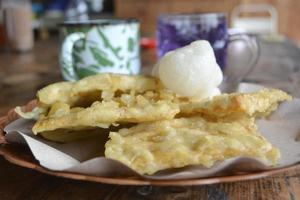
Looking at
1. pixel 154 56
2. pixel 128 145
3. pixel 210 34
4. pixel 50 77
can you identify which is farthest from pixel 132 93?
pixel 154 56

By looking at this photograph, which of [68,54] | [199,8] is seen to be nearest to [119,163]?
[68,54]

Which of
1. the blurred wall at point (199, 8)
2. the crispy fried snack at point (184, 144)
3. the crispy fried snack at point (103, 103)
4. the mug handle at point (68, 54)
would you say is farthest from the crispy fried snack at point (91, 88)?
the blurred wall at point (199, 8)

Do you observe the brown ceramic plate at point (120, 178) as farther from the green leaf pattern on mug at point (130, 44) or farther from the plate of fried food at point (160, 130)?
the green leaf pattern on mug at point (130, 44)

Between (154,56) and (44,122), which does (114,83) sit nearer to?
→ (44,122)

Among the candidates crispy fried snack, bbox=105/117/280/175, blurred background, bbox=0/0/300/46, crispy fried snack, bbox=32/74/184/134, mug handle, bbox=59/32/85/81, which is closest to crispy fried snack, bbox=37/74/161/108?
crispy fried snack, bbox=32/74/184/134

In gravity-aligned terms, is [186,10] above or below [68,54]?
below

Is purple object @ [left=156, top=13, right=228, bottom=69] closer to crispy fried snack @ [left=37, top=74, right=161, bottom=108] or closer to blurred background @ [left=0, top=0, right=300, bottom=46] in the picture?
crispy fried snack @ [left=37, top=74, right=161, bottom=108]

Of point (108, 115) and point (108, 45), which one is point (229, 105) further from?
point (108, 45)
